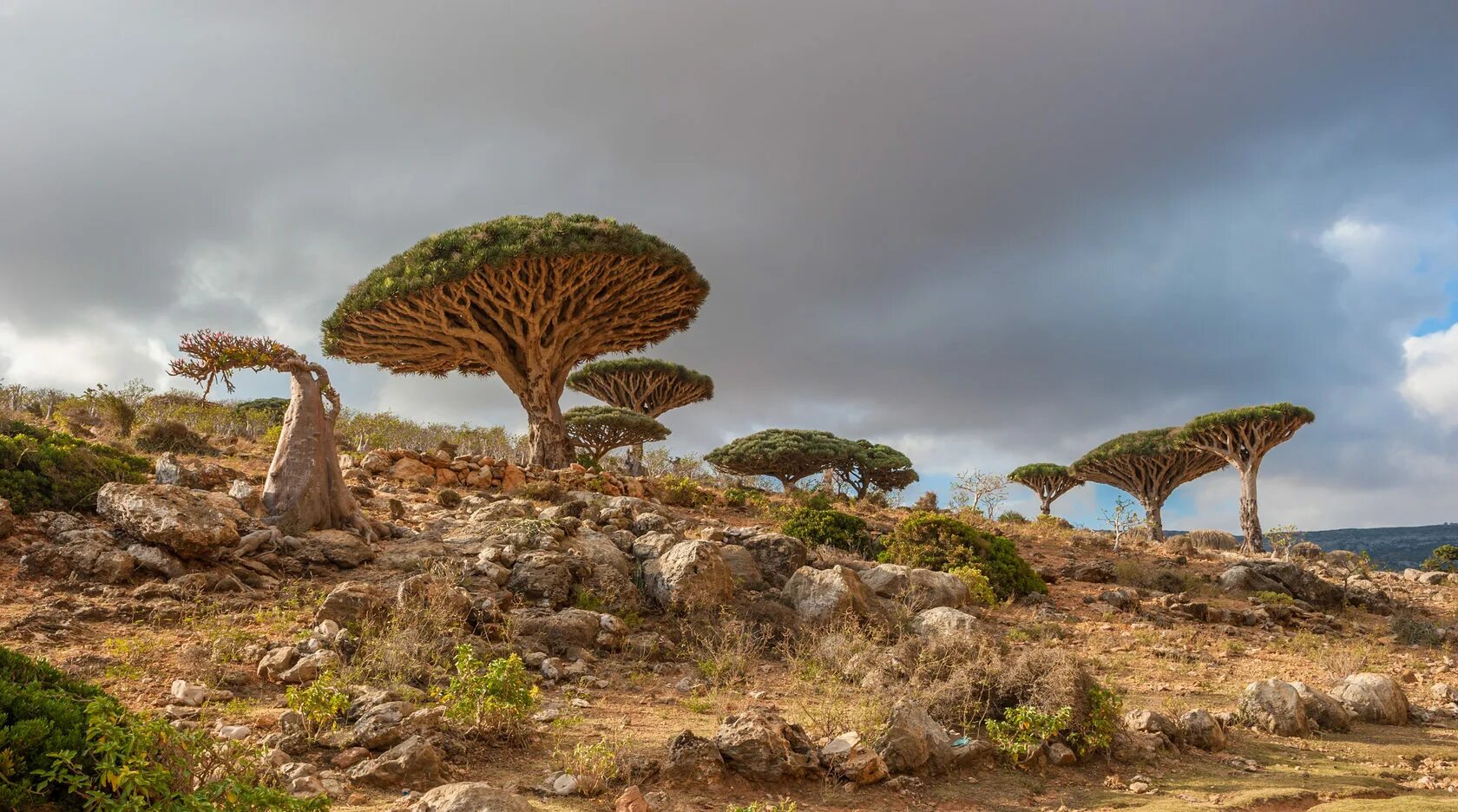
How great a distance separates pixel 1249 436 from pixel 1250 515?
3470 millimetres

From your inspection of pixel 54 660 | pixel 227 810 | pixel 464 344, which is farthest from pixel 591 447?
pixel 227 810

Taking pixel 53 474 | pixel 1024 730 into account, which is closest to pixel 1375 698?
pixel 1024 730

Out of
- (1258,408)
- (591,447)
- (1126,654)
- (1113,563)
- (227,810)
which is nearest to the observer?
(227,810)

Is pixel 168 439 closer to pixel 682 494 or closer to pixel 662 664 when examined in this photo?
pixel 682 494

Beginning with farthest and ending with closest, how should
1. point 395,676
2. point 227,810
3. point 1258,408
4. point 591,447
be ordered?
1. point 591,447
2. point 1258,408
3. point 395,676
4. point 227,810

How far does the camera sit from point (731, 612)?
402 inches

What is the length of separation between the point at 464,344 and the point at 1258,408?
3125 cm

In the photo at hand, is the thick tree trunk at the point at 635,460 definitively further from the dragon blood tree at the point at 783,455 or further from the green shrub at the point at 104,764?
the green shrub at the point at 104,764

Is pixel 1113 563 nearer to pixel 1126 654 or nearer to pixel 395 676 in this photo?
pixel 1126 654

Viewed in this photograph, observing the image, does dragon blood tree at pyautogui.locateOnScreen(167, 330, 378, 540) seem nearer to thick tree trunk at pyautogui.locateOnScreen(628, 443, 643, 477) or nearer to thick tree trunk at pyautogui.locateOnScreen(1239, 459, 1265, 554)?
thick tree trunk at pyautogui.locateOnScreen(628, 443, 643, 477)

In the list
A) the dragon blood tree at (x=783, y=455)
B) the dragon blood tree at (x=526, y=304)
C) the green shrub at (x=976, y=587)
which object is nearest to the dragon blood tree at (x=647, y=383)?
the dragon blood tree at (x=783, y=455)

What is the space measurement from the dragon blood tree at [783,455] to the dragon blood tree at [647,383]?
11.6 ft

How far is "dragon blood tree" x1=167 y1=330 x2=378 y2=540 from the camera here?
11.4m

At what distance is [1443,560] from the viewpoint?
32000 millimetres
